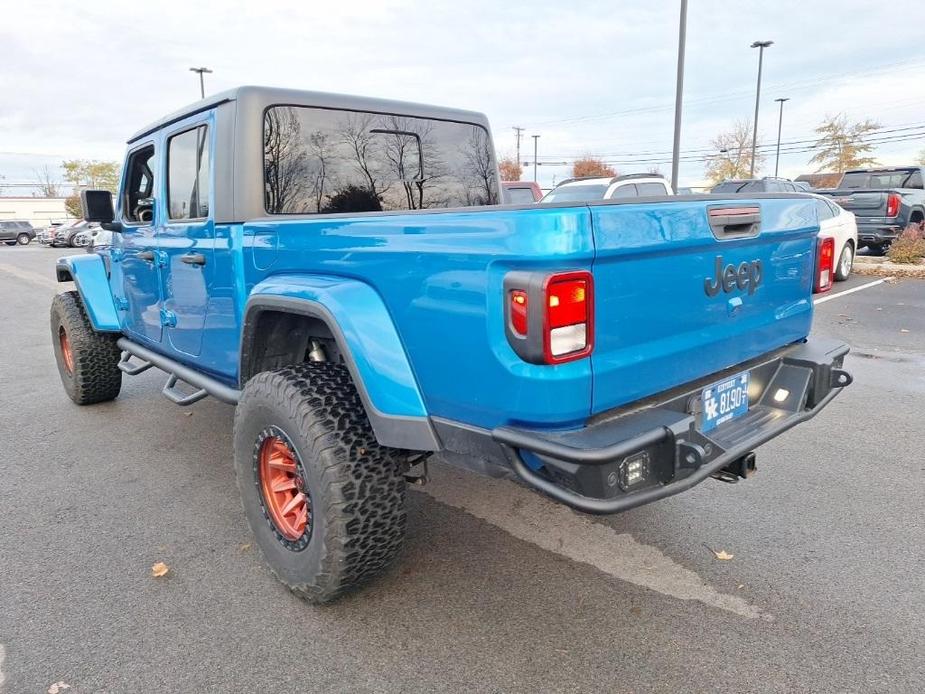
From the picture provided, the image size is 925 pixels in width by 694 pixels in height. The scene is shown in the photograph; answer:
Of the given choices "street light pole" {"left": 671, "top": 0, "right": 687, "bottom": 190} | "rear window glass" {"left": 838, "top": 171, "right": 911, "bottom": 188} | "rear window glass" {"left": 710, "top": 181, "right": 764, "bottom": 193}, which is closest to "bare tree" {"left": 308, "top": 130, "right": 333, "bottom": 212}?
"rear window glass" {"left": 710, "top": 181, "right": 764, "bottom": 193}

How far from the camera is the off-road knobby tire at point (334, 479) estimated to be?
2461 millimetres

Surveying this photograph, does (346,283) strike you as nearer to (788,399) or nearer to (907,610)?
(788,399)

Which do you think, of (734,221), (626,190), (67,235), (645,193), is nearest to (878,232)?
(645,193)

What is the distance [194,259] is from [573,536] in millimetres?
2320

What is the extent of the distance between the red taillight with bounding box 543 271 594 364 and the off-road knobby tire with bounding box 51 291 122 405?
14.4 ft

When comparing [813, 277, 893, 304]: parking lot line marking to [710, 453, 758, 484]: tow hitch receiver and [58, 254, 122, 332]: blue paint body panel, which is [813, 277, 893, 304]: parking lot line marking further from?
[58, 254, 122, 332]: blue paint body panel

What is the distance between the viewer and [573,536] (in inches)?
129

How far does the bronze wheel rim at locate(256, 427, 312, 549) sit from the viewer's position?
2.77 m

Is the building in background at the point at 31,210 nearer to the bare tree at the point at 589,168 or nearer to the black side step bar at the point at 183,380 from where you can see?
the bare tree at the point at 589,168

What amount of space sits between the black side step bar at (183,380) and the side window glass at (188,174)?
86 centimetres

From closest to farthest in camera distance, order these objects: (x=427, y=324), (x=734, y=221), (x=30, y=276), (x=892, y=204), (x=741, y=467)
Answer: (x=427, y=324) → (x=734, y=221) → (x=741, y=467) → (x=892, y=204) → (x=30, y=276)

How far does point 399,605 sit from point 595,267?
159cm

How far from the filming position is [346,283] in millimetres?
2500

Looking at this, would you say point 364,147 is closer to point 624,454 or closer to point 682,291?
point 682,291
